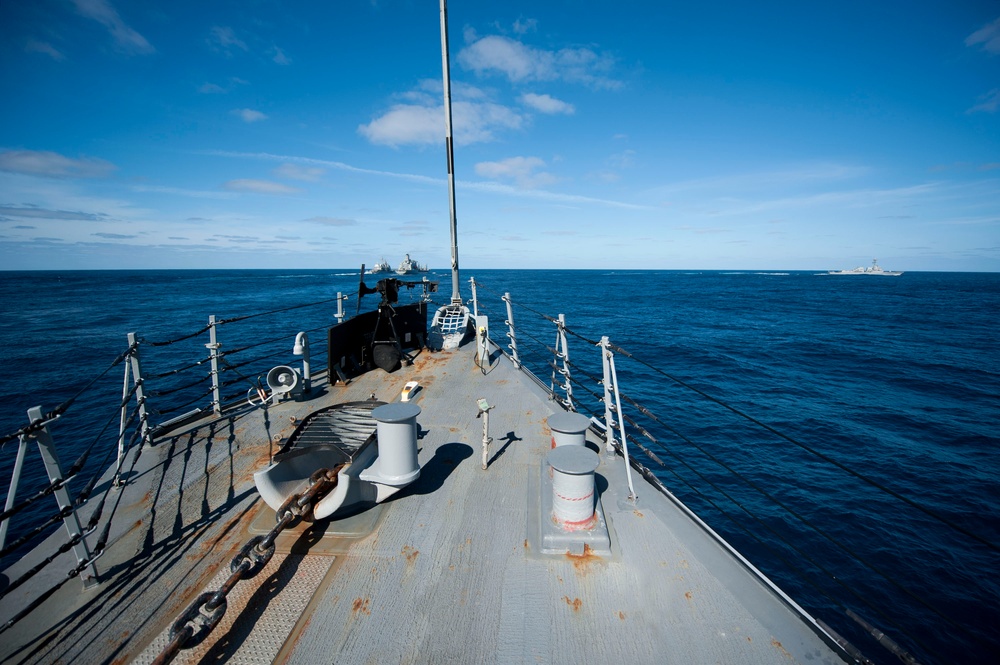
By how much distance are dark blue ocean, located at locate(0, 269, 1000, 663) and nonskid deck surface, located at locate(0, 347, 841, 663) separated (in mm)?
803

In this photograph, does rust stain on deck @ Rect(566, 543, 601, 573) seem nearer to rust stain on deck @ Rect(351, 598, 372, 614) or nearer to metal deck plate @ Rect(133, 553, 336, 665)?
rust stain on deck @ Rect(351, 598, 372, 614)

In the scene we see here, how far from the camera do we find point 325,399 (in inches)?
290

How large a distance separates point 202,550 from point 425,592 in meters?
2.22

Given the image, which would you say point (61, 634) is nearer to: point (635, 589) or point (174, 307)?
point (635, 589)

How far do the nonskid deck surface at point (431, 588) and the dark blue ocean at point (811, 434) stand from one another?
0.80m

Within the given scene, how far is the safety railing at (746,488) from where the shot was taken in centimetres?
480

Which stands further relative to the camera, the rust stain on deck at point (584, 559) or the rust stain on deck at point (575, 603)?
the rust stain on deck at point (584, 559)

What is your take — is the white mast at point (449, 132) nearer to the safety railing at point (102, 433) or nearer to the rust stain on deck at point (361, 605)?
the safety railing at point (102, 433)

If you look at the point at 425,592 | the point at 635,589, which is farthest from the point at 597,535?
the point at 425,592

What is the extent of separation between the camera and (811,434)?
14461 millimetres

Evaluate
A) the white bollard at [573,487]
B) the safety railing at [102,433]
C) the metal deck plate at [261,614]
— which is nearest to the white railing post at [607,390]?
the white bollard at [573,487]

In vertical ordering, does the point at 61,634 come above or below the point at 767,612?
below

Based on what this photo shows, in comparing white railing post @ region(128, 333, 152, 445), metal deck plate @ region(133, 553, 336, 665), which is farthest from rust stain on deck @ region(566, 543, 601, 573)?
white railing post @ region(128, 333, 152, 445)

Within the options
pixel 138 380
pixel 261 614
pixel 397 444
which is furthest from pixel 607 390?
pixel 138 380
